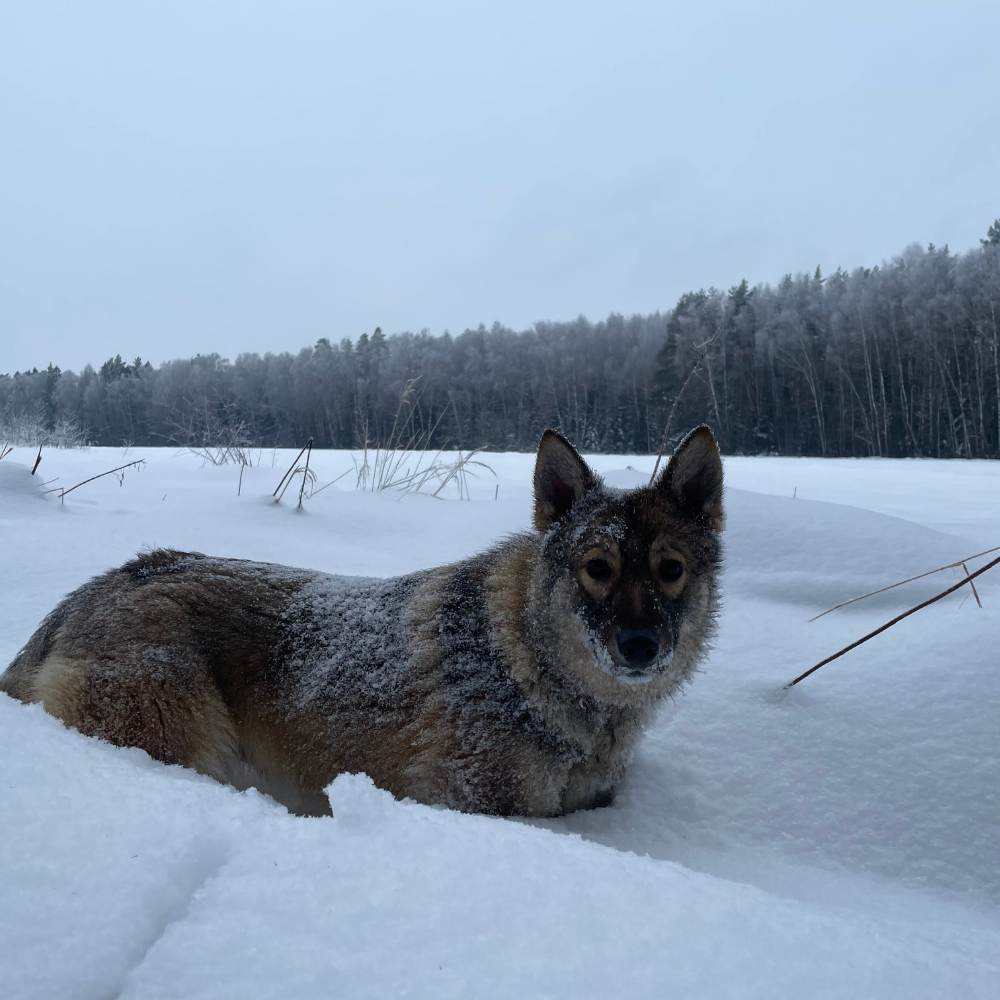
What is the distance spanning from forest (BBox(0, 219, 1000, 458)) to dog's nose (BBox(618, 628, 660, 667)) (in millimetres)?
20303

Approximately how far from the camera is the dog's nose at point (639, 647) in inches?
82.4

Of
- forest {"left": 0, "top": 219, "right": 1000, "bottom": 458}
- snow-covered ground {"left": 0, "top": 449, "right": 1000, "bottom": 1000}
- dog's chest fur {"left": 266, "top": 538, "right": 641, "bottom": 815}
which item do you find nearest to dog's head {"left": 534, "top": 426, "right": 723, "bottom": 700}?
dog's chest fur {"left": 266, "top": 538, "right": 641, "bottom": 815}

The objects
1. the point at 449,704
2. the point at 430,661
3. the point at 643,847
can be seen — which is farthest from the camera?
the point at 430,661

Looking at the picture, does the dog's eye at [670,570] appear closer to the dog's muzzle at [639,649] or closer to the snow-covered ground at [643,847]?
the dog's muzzle at [639,649]

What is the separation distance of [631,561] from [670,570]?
18cm

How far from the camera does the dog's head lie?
7.17 ft

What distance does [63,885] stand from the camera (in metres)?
0.81

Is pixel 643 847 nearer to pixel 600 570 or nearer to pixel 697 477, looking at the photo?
pixel 600 570

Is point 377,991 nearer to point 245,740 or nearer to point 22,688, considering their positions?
point 245,740

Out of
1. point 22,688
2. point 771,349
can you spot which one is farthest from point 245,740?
point 771,349

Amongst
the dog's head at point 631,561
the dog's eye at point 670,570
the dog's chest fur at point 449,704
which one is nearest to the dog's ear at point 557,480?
the dog's head at point 631,561

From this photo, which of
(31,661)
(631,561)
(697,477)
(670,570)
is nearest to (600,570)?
(631,561)

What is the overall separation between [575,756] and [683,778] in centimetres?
41

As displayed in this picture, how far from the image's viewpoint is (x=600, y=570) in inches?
92.7
